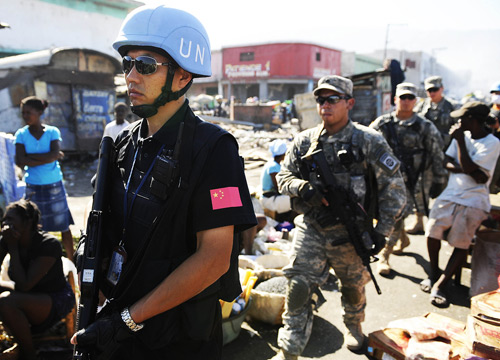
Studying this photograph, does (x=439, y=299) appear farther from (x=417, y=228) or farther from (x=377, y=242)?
(x=417, y=228)

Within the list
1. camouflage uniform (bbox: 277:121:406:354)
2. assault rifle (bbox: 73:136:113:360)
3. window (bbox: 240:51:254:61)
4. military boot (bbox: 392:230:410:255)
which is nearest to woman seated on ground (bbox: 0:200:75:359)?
assault rifle (bbox: 73:136:113:360)

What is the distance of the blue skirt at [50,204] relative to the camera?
171 inches

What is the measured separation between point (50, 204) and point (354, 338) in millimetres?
3447

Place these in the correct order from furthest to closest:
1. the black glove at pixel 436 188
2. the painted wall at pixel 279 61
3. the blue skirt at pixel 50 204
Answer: the painted wall at pixel 279 61 → the black glove at pixel 436 188 → the blue skirt at pixel 50 204

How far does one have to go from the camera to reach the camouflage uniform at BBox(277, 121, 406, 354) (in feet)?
9.50

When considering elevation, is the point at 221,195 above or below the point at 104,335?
above

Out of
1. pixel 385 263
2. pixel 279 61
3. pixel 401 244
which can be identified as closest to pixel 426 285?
pixel 385 263

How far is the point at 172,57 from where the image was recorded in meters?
1.47

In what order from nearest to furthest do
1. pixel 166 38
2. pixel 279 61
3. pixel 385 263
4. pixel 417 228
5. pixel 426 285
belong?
1. pixel 166 38
2. pixel 426 285
3. pixel 385 263
4. pixel 417 228
5. pixel 279 61

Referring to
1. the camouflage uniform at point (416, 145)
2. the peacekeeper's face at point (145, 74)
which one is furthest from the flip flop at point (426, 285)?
the peacekeeper's face at point (145, 74)

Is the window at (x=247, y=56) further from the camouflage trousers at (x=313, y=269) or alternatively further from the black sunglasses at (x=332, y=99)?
the camouflage trousers at (x=313, y=269)

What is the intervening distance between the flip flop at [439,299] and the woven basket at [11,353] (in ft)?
12.3

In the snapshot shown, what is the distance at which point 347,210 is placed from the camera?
2.88 meters

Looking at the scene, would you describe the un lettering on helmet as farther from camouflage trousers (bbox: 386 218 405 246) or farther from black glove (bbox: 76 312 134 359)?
camouflage trousers (bbox: 386 218 405 246)
